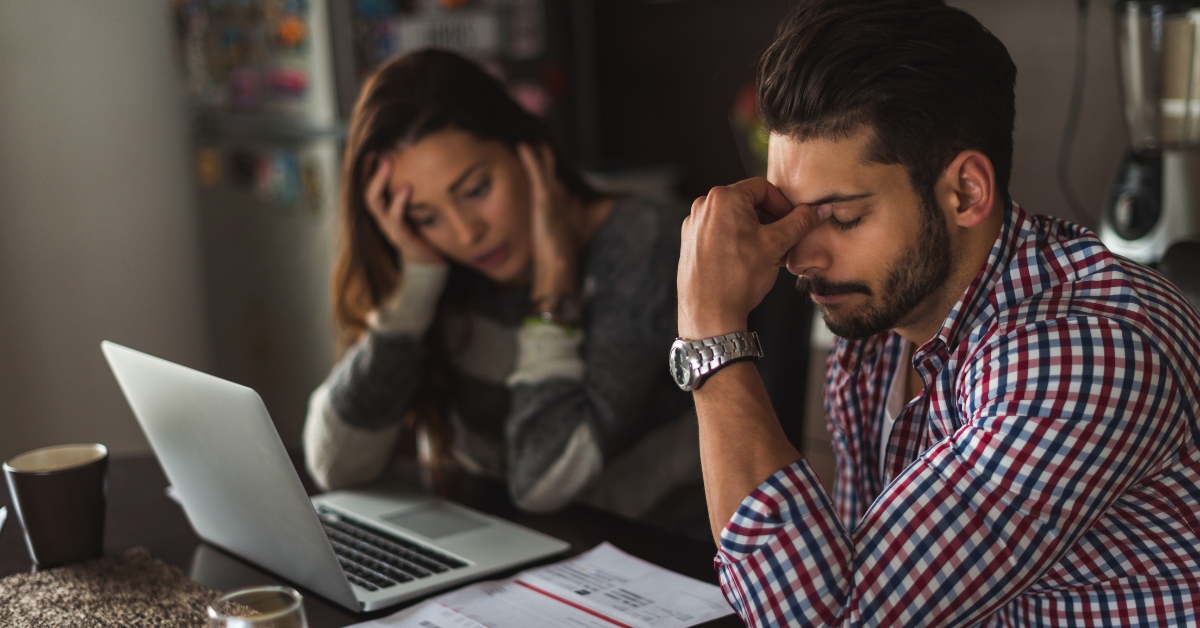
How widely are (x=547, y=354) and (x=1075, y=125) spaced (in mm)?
1533

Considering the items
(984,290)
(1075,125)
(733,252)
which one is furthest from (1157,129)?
(733,252)

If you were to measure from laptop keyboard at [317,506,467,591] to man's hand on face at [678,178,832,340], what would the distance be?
350 millimetres

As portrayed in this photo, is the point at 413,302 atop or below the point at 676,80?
below

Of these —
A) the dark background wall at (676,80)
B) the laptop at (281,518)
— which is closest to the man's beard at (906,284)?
the laptop at (281,518)

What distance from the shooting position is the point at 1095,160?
234cm

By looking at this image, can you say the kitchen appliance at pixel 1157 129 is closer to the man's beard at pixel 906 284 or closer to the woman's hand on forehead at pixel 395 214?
the man's beard at pixel 906 284

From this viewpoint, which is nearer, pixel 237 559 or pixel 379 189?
pixel 237 559

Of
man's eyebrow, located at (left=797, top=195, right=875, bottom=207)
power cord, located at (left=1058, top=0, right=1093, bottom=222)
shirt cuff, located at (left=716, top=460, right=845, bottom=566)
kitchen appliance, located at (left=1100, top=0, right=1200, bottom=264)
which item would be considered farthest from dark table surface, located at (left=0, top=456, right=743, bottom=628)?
power cord, located at (left=1058, top=0, right=1093, bottom=222)

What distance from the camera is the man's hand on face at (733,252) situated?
0.93 m

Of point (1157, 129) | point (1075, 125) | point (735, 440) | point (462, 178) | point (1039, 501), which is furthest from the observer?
point (1075, 125)

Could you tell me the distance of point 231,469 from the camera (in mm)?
1023

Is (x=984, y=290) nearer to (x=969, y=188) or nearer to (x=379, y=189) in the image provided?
(x=969, y=188)

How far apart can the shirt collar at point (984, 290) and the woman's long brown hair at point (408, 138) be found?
0.81 metres

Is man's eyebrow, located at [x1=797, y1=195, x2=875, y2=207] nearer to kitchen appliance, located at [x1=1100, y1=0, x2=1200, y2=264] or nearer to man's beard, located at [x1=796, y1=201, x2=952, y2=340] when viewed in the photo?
man's beard, located at [x1=796, y1=201, x2=952, y2=340]
